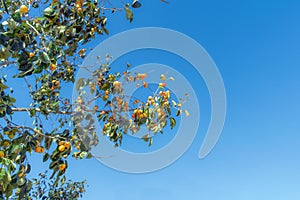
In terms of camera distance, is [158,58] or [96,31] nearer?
[96,31]

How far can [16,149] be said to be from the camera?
5.48ft

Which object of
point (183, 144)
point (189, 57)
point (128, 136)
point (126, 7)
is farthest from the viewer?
point (189, 57)

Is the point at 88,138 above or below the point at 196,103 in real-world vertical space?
below

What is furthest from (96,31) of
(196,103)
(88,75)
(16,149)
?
(16,149)

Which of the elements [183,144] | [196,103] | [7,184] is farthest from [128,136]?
[7,184]

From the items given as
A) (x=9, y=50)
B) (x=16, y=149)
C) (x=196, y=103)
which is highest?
(x=196, y=103)

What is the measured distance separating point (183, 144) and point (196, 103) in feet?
1.38

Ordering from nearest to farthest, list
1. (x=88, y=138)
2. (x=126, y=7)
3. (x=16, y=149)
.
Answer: (x=16, y=149) → (x=126, y=7) → (x=88, y=138)

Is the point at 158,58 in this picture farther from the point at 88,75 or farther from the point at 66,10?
the point at 66,10

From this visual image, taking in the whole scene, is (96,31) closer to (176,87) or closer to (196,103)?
(176,87)

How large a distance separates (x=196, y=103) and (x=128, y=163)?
2.85ft

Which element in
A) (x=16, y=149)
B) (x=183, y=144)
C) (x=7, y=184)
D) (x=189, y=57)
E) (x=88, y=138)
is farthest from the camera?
(x=189, y=57)

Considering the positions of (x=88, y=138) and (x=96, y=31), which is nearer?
(x=88, y=138)

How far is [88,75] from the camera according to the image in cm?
268
